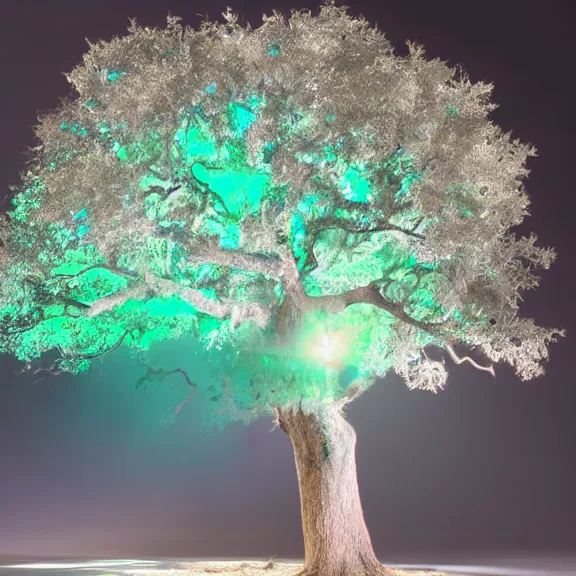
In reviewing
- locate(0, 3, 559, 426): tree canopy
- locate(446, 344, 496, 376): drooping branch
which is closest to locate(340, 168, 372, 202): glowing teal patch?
locate(0, 3, 559, 426): tree canopy

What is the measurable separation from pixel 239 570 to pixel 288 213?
25.8 ft

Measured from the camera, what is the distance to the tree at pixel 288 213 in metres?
12.5

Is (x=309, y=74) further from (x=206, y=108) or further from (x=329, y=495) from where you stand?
(x=329, y=495)

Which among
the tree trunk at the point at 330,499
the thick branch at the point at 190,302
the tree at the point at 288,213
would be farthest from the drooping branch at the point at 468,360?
the thick branch at the point at 190,302

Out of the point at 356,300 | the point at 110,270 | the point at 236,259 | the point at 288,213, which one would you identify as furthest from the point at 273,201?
the point at 110,270

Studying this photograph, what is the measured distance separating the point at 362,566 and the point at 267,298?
515 centimetres

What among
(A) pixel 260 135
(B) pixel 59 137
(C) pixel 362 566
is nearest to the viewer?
(A) pixel 260 135

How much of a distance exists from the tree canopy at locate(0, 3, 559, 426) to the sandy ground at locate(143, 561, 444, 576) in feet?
12.8

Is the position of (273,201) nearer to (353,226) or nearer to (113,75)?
(353,226)

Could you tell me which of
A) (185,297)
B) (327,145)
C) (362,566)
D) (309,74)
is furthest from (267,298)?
(362,566)

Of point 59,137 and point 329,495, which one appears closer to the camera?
point 59,137

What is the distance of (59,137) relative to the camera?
531 inches

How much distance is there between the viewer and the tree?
41.0 ft

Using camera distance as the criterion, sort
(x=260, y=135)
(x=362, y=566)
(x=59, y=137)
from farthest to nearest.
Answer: (x=362, y=566), (x=59, y=137), (x=260, y=135)
